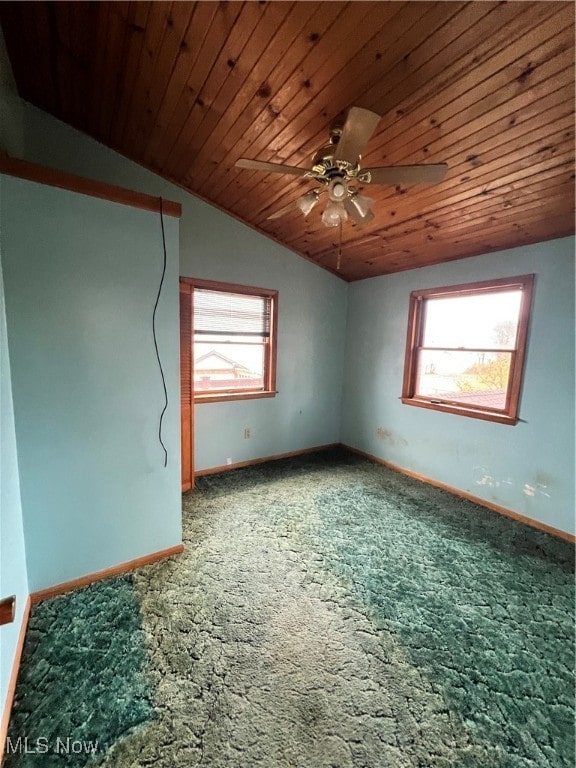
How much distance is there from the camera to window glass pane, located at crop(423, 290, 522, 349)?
9.44ft

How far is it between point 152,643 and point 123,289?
6.25ft

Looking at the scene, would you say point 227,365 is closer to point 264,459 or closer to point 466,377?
point 264,459

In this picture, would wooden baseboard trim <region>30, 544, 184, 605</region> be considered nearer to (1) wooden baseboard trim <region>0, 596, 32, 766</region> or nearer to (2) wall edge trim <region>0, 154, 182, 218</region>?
(1) wooden baseboard trim <region>0, 596, 32, 766</region>

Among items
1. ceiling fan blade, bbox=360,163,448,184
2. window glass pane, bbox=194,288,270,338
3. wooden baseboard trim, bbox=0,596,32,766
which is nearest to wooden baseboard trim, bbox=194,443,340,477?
window glass pane, bbox=194,288,270,338

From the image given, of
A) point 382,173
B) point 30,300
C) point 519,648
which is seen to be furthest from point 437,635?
point 30,300

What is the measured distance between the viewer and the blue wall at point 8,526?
4.25 feet

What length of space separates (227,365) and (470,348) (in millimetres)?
2594

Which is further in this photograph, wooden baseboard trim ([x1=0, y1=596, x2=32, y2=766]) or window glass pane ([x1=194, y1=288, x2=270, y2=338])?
window glass pane ([x1=194, y1=288, x2=270, y2=338])

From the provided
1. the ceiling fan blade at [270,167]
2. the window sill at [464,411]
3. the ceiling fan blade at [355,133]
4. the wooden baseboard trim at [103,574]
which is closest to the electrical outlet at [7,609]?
the wooden baseboard trim at [103,574]

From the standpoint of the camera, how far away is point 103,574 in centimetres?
200

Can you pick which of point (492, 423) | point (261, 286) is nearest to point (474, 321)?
point (492, 423)

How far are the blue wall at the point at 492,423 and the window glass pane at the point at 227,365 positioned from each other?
1437mm

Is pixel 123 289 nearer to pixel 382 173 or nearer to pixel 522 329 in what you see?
pixel 382 173

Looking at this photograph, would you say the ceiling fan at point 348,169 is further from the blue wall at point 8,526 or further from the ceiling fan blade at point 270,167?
the blue wall at point 8,526
